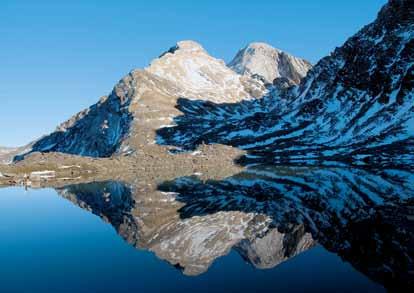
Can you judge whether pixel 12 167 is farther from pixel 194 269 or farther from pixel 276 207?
pixel 194 269

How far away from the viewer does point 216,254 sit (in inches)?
1291

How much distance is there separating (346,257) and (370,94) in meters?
168

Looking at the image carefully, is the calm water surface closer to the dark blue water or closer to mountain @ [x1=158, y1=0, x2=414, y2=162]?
the dark blue water

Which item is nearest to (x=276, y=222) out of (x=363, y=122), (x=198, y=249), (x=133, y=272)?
(x=198, y=249)

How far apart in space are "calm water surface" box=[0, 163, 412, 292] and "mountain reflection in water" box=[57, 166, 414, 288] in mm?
135

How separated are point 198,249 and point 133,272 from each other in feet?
24.3

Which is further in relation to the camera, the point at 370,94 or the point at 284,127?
the point at 284,127

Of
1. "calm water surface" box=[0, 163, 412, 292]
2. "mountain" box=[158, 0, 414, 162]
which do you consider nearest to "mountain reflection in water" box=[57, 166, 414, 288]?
"calm water surface" box=[0, 163, 412, 292]

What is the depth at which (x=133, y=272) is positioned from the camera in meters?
28.9

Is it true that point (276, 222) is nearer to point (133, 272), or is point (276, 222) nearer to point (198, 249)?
point (198, 249)

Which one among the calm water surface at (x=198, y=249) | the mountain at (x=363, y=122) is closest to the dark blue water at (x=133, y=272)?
the calm water surface at (x=198, y=249)

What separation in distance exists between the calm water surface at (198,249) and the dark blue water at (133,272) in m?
0.07

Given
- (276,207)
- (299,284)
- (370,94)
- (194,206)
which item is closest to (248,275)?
(299,284)

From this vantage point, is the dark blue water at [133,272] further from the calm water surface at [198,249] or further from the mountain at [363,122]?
the mountain at [363,122]
